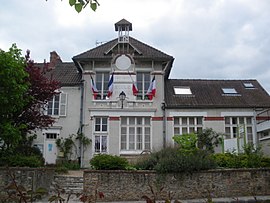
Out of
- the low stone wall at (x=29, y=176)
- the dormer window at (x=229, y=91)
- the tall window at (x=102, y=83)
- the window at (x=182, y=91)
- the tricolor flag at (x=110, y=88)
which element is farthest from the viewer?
the dormer window at (x=229, y=91)

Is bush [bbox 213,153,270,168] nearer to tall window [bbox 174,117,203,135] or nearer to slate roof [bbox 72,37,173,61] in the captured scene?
tall window [bbox 174,117,203,135]

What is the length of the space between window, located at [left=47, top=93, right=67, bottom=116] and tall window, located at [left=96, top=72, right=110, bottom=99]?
7.86ft

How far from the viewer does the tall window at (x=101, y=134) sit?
2297 centimetres

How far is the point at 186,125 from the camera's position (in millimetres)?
23625

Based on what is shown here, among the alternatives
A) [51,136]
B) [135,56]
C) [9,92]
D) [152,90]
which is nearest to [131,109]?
[152,90]

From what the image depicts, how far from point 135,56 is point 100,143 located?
636cm

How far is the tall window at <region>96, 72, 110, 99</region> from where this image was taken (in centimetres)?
2380

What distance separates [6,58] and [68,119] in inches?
366

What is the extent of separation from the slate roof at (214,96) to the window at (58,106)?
700 centimetres

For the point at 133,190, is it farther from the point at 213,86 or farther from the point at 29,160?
the point at 213,86

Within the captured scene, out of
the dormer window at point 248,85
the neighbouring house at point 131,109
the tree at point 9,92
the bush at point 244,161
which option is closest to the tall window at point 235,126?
the neighbouring house at point 131,109

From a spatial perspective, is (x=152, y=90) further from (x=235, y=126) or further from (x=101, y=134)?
(x=235, y=126)

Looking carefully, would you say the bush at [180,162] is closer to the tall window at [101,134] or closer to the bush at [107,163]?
the bush at [107,163]

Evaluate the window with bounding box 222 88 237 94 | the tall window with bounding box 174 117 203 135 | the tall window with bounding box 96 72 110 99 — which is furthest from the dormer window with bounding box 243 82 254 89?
the tall window with bounding box 96 72 110 99
